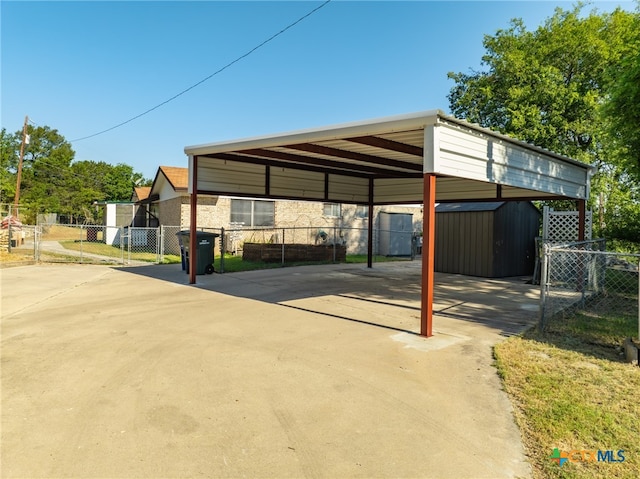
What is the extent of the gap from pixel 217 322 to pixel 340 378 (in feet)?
9.82

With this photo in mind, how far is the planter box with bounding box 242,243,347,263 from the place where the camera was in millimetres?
15594

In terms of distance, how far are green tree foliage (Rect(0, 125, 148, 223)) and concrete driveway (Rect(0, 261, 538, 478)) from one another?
135 ft

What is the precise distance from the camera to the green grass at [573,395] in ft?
9.29

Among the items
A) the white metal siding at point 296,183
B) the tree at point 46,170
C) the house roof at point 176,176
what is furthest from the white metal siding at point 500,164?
the tree at point 46,170

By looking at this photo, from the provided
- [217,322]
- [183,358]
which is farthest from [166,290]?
[183,358]

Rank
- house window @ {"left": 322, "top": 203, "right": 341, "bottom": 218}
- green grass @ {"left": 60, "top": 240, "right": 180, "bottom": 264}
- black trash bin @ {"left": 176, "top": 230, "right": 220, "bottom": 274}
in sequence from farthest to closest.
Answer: house window @ {"left": 322, "top": 203, "right": 341, "bottom": 218} → green grass @ {"left": 60, "top": 240, "right": 180, "bottom": 264} → black trash bin @ {"left": 176, "top": 230, "right": 220, "bottom": 274}

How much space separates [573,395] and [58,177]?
199ft

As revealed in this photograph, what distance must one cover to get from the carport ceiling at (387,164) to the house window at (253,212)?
6.54 metres

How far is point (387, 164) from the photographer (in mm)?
10016

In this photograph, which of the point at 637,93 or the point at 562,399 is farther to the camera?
the point at 637,93

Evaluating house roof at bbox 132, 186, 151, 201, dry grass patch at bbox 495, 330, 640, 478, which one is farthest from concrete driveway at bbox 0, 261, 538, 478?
house roof at bbox 132, 186, 151, 201

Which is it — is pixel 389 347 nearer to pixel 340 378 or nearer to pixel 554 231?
pixel 340 378

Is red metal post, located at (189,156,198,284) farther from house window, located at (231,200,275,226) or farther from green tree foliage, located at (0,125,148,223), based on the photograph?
green tree foliage, located at (0,125,148,223)

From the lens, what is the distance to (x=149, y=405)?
3.56 m
